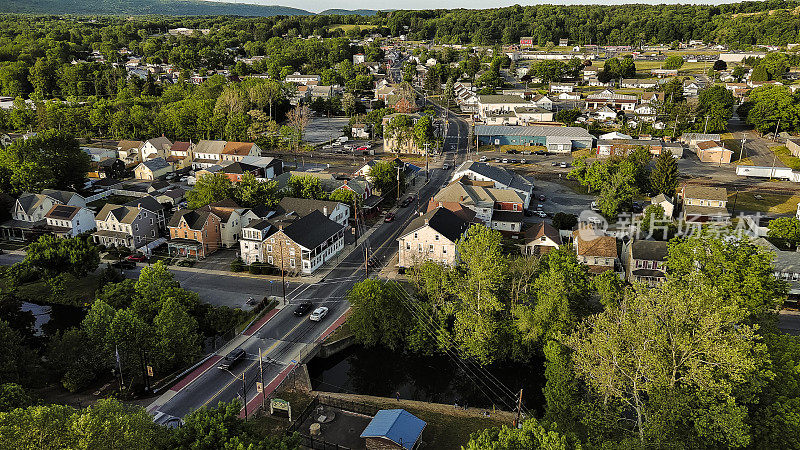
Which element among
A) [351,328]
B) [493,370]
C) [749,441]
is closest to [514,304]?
[493,370]

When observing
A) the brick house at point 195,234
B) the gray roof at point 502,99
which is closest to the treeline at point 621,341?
the brick house at point 195,234

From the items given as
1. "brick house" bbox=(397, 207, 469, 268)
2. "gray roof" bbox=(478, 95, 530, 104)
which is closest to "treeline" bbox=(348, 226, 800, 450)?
"brick house" bbox=(397, 207, 469, 268)

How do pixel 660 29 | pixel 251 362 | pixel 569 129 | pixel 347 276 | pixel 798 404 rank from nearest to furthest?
pixel 798 404
pixel 251 362
pixel 347 276
pixel 569 129
pixel 660 29

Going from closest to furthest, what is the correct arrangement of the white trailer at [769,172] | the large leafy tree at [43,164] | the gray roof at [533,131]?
the large leafy tree at [43,164]
the white trailer at [769,172]
the gray roof at [533,131]

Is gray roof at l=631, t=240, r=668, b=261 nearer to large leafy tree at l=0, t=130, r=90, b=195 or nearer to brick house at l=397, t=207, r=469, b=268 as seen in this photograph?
brick house at l=397, t=207, r=469, b=268

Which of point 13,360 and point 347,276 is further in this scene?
point 347,276

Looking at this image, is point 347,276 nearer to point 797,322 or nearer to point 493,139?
point 797,322

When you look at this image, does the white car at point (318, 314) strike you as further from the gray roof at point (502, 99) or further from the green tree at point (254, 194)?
the gray roof at point (502, 99)
